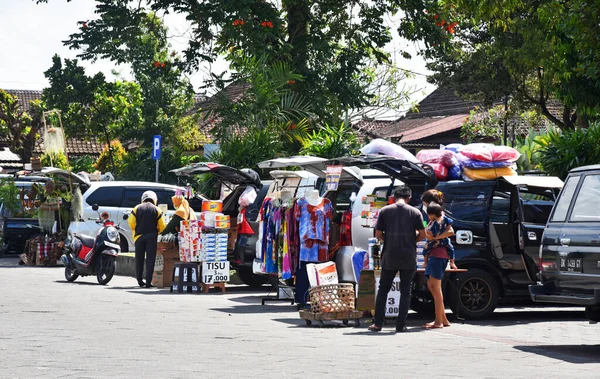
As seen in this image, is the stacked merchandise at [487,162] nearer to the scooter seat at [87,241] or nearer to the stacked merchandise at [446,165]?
the stacked merchandise at [446,165]

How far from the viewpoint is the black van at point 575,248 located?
37.9 feet

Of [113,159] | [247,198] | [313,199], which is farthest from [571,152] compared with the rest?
[113,159]

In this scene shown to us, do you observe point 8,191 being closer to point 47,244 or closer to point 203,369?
point 47,244

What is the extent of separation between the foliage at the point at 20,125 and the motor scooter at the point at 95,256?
74.8 feet

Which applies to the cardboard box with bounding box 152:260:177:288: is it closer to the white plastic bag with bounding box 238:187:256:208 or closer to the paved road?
the white plastic bag with bounding box 238:187:256:208

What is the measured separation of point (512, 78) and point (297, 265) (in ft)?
71.4

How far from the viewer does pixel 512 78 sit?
3628cm

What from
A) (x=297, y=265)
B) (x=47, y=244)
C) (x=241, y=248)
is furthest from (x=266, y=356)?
(x=47, y=244)

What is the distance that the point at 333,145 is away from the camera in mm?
23500

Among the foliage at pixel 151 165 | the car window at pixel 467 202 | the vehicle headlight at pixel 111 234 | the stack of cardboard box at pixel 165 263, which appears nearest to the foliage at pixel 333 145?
the stack of cardboard box at pixel 165 263

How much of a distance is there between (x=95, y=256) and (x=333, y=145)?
18.5 ft

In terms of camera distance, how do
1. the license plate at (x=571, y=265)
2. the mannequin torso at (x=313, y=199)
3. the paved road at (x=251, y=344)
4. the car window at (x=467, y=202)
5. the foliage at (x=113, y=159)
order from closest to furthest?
1. the paved road at (x=251, y=344)
2. the license plate at (x=571, y=265)
3. the car window at (x=467, y=202)
4. the mannequin torso at (x=313, y=199)
5. the foliage at (x=113, y=159)

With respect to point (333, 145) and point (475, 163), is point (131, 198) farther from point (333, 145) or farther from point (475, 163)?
point (475, 163)

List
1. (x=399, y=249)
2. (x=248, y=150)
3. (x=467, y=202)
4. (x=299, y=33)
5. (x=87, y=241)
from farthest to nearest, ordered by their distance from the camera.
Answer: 1. (x=299, y=33)
2. (x=248, y=150)
3. (x=87, y=241)
4. (x=467, y=202)
5. (x=399, y=249)
